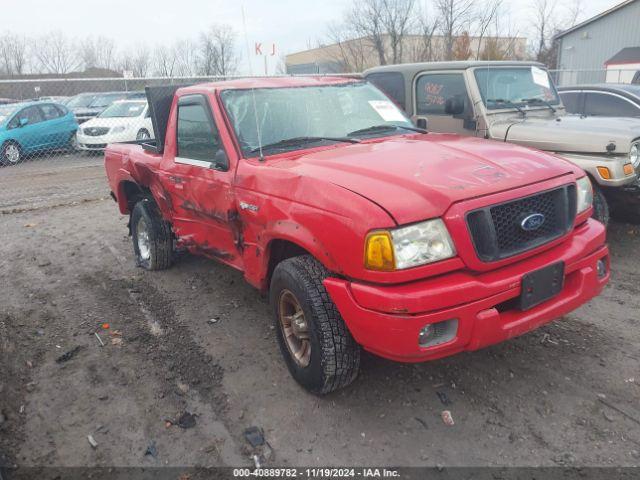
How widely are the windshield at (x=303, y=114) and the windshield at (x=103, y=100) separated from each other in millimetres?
16814

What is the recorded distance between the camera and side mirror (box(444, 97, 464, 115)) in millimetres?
5461

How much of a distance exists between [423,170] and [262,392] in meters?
1.65

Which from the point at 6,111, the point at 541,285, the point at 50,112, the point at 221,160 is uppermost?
the point at 6,111

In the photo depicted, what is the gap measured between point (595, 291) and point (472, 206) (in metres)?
1.11

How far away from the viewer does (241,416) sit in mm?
2938

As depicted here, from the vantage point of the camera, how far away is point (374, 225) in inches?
95.3

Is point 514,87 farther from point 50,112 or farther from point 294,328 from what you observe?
point 50,112

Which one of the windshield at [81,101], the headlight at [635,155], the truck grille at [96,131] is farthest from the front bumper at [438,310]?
the windshield at [81,101]

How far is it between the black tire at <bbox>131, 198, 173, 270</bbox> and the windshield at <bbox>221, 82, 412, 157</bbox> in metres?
1.91

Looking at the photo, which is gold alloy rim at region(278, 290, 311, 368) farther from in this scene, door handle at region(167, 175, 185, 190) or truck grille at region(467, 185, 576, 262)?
door handle at region(167, 175, 185, 190)

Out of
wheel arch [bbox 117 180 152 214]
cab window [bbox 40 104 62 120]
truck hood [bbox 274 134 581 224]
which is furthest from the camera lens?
cab window [bbox 40 104 62 120]

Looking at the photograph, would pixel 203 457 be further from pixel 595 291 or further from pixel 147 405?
pixel 595 291

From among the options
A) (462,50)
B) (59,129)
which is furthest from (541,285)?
(462,50)

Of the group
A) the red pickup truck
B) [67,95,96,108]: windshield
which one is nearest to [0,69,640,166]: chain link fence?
[67,95,96,108]: windshield
